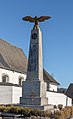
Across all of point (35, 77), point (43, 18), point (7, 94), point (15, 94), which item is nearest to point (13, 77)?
point (15, 94)

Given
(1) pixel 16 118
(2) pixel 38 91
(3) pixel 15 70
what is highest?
(3) pixel 15 70

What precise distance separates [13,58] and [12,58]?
48 centimetres

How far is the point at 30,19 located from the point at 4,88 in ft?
48.4

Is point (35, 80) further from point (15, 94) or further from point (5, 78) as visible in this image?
point (5, 78)

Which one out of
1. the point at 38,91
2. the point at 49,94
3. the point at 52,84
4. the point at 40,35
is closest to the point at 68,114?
the point at 38,91

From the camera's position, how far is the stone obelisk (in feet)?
64.3

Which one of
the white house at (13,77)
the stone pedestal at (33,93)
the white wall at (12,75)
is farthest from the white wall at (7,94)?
the stone pedestal at (33,93)

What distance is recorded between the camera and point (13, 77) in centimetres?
4106

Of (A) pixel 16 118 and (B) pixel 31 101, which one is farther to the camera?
(B) pixel 31 101

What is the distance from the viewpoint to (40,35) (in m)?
20.7

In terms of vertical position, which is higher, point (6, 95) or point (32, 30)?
point (32, 30)

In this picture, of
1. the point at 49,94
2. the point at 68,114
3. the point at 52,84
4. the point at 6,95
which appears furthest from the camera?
the point at 52,84

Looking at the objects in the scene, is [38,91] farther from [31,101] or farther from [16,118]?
[16,118]

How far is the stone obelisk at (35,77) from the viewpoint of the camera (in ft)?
64.3
